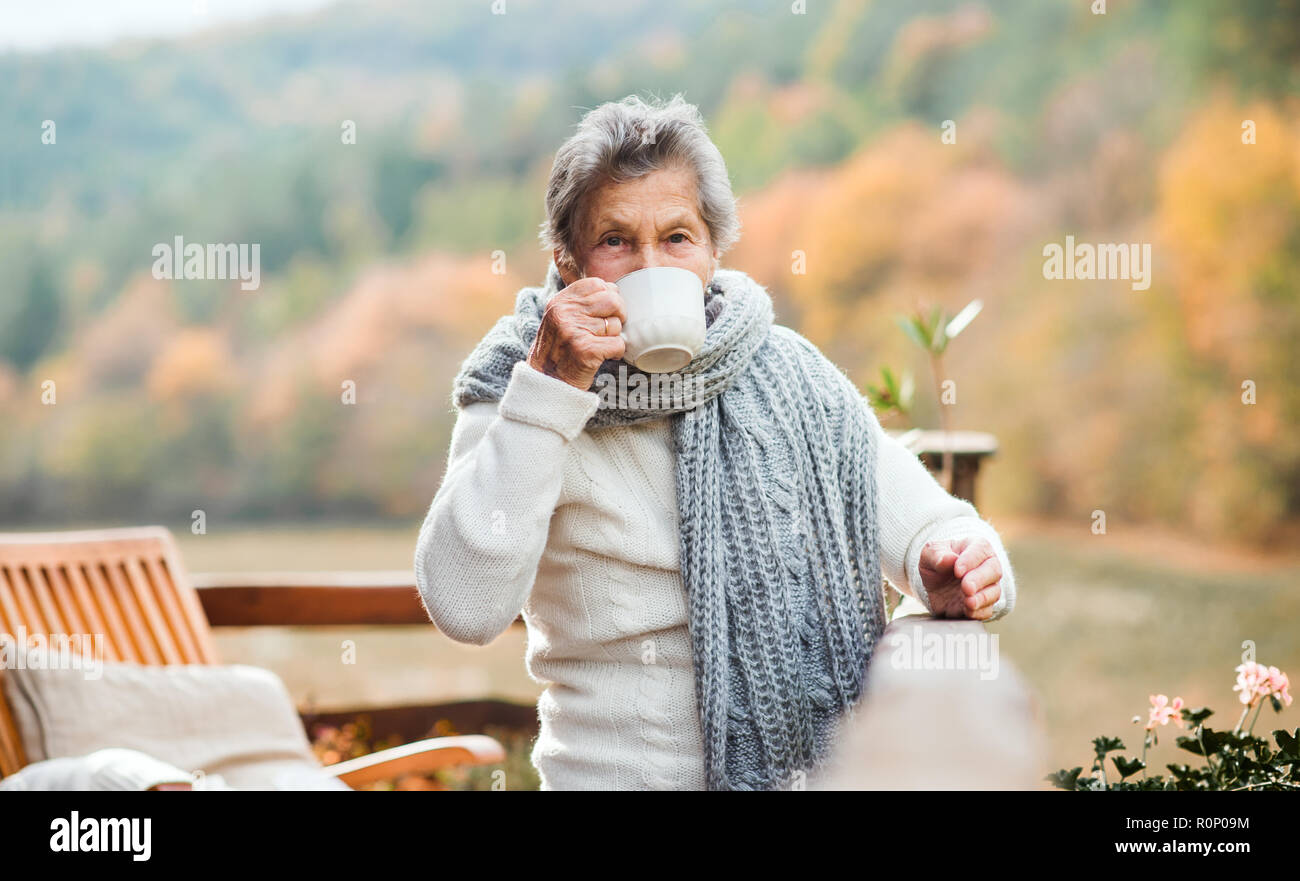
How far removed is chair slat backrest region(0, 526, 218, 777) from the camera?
8.49 feet

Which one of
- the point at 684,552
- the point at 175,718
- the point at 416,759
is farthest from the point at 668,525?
the point at 175,718

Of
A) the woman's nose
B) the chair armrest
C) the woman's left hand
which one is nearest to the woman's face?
the woman's nose

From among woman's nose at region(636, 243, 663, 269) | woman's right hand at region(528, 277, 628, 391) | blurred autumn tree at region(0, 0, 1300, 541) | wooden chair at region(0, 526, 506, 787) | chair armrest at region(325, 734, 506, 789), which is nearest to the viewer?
woman's right hand at region(528, 277, 628, 391)

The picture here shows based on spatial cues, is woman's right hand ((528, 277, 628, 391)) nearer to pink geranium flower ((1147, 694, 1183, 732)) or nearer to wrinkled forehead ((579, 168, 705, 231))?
wrinkled forehead ((579, 168, 705, 231))

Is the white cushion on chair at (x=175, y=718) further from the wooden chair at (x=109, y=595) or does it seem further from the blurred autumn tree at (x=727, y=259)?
the blurred autumn tree at (x=727, y=259)

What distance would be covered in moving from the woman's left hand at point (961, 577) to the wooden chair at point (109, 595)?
1323 mm

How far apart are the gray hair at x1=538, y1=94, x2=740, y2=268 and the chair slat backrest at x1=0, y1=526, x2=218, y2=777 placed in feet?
5.71

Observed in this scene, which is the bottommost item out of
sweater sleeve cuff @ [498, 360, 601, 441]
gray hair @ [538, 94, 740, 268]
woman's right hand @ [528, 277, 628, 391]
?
sweater sleeve cuff @ [498, 360, 601, 441]

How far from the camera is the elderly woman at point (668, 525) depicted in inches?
50.9

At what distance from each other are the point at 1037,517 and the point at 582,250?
6.27 metres

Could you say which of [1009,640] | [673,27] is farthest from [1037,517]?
[673,27]

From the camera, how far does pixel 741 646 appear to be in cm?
136

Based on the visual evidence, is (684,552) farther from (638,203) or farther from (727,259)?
(727,259)
